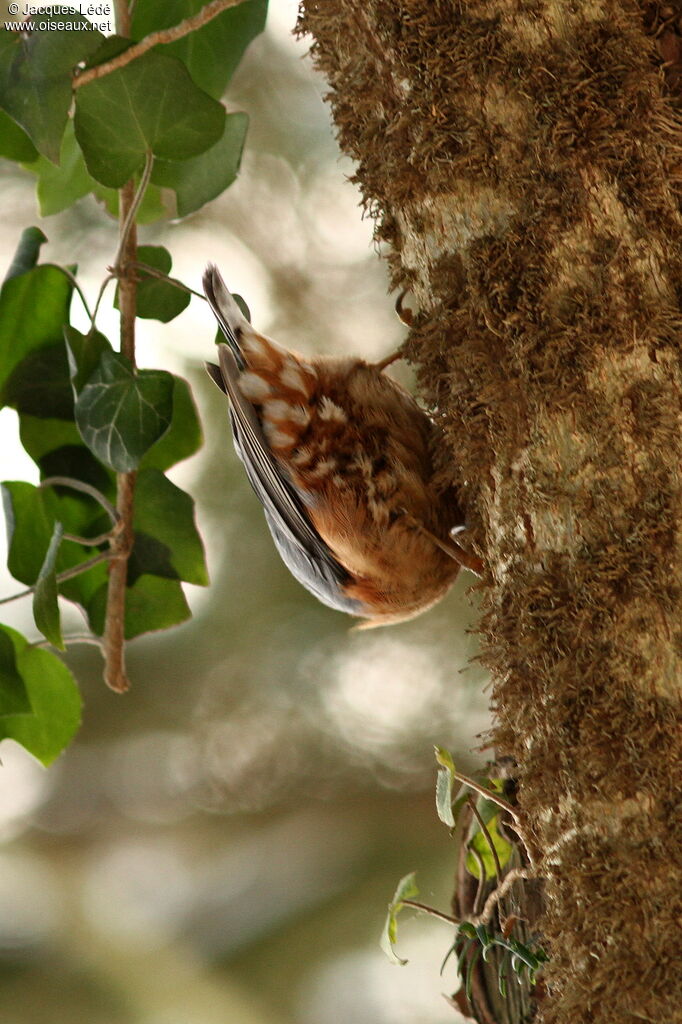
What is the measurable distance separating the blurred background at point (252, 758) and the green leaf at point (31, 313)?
1271 millimetres

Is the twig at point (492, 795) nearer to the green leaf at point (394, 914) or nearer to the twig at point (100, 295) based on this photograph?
the green leaf at point (394, 914)

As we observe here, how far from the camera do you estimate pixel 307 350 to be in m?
3.04

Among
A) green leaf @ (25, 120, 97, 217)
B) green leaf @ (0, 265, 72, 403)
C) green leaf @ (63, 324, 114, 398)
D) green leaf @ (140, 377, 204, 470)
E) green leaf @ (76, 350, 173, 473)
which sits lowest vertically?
green leaf @ (140, 377, 204, 470)

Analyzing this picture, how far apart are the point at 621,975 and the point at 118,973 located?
2679mm

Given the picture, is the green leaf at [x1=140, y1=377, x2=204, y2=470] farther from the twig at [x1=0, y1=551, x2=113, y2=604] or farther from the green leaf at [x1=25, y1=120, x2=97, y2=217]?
the green leaf at [x1=25, y1=120, x2=97, y2=217]

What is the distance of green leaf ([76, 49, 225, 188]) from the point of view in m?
1.40

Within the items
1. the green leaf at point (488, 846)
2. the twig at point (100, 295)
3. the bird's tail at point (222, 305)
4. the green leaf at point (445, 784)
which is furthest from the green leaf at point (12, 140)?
the green leaf at point (488, 846)

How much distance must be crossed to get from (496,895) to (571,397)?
745 millimetres

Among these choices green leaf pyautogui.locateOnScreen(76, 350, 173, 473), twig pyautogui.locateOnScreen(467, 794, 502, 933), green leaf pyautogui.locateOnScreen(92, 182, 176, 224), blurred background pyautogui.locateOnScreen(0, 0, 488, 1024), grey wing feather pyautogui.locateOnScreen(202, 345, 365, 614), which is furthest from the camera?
blurred background pyautogui.locateOnScreen(0, 0, 488, 1024)

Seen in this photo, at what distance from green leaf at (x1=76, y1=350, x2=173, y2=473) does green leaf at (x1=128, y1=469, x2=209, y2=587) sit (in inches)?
7.8

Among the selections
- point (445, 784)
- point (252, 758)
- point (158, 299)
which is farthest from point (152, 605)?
point (252, 758)

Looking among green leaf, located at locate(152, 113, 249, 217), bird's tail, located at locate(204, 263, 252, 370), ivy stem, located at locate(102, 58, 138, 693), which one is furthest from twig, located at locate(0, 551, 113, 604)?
green leaf, located at locate(152, 113, 249, 217)

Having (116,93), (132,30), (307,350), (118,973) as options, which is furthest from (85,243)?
(118,973)

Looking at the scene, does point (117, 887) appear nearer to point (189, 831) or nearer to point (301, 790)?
point (189, 831)
